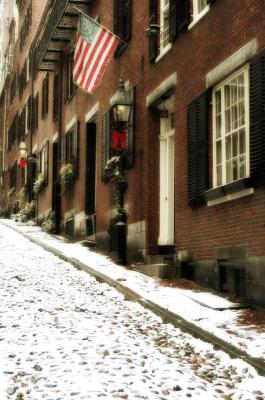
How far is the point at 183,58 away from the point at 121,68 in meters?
3.88

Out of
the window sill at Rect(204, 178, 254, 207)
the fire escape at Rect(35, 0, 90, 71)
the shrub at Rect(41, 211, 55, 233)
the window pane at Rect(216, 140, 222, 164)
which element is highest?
the fire escape at Rect(35, 0, 90, 71)

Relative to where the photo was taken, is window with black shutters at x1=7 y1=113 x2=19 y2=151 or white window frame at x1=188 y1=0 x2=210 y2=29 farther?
window with black shutters at x1=7 y1=113 x2=19 y2=151

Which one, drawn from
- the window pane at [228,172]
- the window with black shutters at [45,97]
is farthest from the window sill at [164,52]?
the window with black shutters at [45,97]

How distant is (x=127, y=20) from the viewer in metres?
14.3

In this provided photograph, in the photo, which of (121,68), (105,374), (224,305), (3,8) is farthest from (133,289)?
(3,8)

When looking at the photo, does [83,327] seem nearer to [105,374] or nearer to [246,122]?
[105,374]

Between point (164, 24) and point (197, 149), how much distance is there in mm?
3426

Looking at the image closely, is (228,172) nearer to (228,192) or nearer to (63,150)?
(228,192)

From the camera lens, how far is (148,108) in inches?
496

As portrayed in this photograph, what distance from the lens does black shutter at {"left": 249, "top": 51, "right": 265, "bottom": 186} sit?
26.7ft

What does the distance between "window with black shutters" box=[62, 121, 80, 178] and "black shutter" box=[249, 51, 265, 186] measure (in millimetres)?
10643

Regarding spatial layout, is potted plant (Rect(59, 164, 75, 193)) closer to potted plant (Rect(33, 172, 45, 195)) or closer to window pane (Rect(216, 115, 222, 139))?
potted plant (Rect(33, 172, 45, 195))

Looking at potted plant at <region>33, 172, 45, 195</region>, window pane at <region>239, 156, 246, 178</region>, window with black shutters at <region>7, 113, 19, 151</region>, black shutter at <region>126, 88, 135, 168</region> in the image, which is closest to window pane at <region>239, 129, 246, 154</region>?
window pane at <region>239, 156, 246, 178</region>

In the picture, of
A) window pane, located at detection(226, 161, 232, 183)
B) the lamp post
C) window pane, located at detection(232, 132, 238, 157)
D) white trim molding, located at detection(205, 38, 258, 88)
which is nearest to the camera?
white trim molding, located at detection(205, 38, 258, 88)
